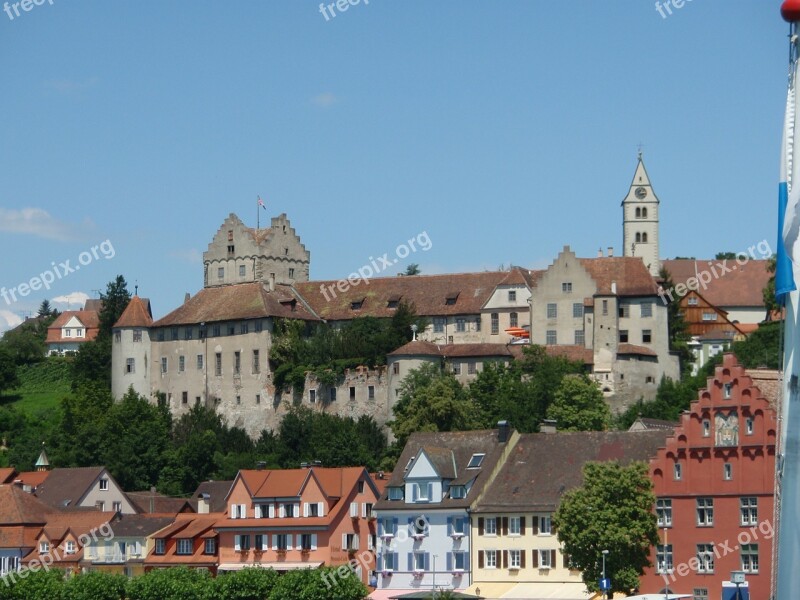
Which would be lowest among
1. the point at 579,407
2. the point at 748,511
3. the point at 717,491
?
the point at 748,511

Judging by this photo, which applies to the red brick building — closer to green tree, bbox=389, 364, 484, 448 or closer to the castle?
green tree, bbox=389, 364, 484, 448

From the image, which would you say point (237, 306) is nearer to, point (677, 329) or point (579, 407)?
point (677, 329)

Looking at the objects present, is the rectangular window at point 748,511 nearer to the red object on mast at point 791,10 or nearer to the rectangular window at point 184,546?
the rectangular window at point 184,546

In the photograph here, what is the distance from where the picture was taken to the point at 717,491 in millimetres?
77312

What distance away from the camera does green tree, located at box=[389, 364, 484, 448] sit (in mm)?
120375

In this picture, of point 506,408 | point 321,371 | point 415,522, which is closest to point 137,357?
point 321,371

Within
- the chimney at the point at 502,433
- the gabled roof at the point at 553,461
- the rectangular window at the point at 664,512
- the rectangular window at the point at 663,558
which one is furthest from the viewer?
the chimney at the point at 502,433

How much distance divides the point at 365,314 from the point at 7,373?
4414 cm

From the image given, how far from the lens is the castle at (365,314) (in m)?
133

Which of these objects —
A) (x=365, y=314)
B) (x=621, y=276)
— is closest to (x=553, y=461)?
(x=621, y=276)

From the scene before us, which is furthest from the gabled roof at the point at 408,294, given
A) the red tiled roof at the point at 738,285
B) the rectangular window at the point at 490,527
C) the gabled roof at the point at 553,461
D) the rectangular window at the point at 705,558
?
the rectangular window at the point at 705,558

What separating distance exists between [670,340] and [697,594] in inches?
2702

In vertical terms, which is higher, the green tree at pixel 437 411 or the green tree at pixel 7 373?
the green tree at pixel 7 373

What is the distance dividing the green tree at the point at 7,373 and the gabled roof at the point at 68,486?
2174 inches
